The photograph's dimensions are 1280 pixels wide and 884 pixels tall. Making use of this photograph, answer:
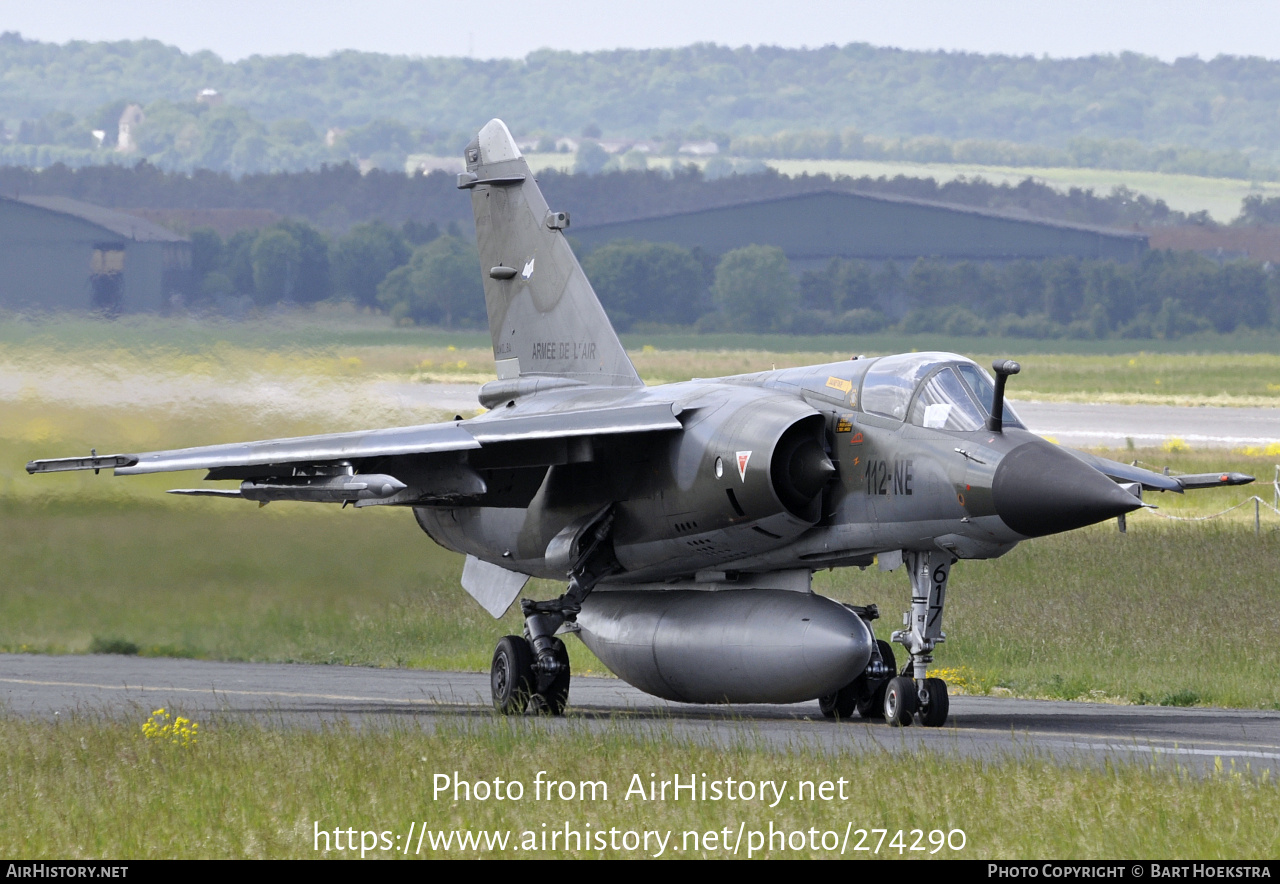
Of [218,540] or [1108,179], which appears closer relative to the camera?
[218,540]

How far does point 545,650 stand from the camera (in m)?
15.7

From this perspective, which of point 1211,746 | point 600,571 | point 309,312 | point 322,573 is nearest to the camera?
point 1211,746

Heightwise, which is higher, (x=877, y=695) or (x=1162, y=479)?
(x=1162, y=479)

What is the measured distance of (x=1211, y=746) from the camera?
12352 mm

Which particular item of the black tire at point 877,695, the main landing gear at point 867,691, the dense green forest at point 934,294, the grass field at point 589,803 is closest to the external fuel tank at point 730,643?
the main landing gear at point 867,691

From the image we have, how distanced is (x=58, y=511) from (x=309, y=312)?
4.53 meters

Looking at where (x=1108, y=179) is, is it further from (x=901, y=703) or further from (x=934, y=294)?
(x=901, y=703)

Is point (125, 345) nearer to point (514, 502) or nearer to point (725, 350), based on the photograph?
point (514, 502)

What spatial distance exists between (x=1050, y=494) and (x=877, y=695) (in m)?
3.75

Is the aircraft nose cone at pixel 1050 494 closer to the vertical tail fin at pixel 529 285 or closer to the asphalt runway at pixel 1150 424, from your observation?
the vertical tail fin at pixel 529 285

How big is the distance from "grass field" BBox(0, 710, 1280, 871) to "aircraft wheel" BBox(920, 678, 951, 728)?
6.25 ft

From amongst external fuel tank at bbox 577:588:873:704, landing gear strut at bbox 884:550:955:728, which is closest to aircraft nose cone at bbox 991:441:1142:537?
landing gear strut at bbox 884:550:955:728

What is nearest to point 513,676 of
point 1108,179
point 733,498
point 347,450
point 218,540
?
point 347,450
